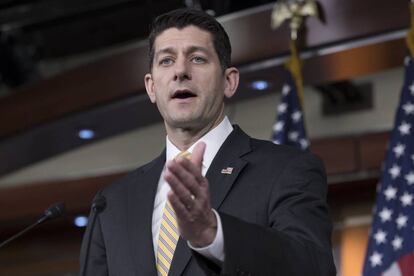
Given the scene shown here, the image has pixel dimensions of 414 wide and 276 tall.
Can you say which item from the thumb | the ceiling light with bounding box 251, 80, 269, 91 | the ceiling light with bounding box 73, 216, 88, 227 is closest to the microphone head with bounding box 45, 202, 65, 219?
the thumb

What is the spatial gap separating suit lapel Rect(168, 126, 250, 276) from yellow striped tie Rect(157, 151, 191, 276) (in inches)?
1.8

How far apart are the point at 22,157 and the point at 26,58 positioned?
78 cm

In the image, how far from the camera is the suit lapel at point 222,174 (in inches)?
96.9

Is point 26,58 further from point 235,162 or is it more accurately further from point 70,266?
point 235,162

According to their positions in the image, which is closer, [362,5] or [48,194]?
[362,5]

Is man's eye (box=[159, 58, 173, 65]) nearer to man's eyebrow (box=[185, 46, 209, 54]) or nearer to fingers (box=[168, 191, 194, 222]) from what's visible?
man's eyebrow (box=[185, 46, 209, 54])

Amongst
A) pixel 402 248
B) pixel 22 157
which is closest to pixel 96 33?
pixel 22 157

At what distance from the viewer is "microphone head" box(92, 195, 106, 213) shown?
274cm

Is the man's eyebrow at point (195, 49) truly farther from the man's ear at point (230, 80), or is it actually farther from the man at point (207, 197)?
Result: the man's ear at point (230, 80)

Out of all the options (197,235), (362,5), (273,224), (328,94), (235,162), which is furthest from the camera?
(328,94)

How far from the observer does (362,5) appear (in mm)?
6000

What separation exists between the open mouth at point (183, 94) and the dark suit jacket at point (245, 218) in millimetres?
163

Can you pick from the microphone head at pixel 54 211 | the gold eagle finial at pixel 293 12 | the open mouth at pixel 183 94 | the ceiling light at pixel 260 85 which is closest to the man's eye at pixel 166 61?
the open mouth at pixel 183 94

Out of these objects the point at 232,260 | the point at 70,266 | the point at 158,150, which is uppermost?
the point at 158,150
